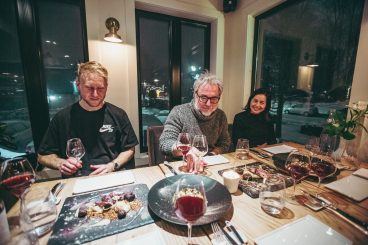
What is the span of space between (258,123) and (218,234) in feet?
6.36

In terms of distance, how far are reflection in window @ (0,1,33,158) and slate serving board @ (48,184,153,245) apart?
191 cm

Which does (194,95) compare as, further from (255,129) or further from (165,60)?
(165,60)

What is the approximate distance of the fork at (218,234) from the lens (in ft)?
2.06

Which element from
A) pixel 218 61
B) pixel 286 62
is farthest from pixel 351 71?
pixel 218 61

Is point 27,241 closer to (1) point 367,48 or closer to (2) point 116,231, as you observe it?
(2) point 116,231

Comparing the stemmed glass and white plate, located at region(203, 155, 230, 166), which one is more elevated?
the stemmed glass

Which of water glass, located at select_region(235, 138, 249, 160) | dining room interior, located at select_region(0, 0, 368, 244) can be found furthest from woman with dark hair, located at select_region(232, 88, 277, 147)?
water glass, located at select_region(235, 138, 249, 160)

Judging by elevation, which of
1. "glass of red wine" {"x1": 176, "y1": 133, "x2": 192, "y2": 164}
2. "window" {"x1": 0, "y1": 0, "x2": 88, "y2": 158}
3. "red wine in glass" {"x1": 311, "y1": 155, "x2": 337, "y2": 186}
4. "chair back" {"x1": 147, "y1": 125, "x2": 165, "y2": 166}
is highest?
"window" {"x1": 0, "y1": 0, "x2": 88, "y2": 158}

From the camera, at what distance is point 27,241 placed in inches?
20.5

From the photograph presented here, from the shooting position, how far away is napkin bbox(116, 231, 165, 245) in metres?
0.60

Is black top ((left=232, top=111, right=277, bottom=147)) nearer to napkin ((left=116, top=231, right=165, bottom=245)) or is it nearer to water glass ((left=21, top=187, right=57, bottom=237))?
napkin ((left=116, top=231, right=165, bottom=245))

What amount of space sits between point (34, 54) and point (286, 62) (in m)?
3.24

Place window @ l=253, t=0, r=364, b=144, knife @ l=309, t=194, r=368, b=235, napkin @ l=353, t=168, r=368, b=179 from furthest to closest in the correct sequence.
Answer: window @ l=253, t=0, r=364, b=144, napkin @ l=353, t=168, r=368, b=179, knife @ l=309, t=194, r=368, b=235

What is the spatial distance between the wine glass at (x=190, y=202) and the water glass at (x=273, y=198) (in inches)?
14.5
